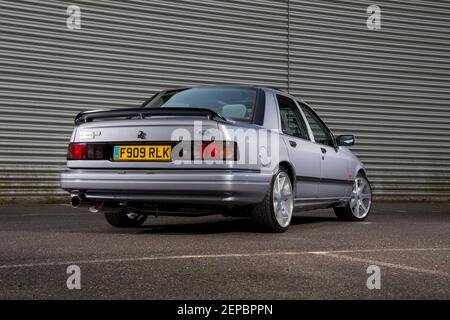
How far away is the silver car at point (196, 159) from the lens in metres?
5.67

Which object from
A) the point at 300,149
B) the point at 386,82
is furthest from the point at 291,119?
the point at 386,82

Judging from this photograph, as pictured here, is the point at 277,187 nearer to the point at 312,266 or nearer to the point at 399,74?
the point at 312,266

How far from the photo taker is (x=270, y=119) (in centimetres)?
638

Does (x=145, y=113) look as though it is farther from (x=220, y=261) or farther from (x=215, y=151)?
(x=220, y=261)

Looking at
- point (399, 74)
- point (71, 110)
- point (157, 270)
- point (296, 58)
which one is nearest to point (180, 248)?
point (157, 270)

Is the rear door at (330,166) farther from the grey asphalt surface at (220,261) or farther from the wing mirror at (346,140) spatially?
the grey asphalt surface at (220,261)

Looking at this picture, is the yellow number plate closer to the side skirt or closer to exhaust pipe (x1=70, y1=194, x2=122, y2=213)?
exhaust pipe (x1=70, y1=194, x2=122, y2=213)

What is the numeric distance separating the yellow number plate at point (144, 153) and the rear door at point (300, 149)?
122 cm

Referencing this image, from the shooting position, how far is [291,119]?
23.2ft

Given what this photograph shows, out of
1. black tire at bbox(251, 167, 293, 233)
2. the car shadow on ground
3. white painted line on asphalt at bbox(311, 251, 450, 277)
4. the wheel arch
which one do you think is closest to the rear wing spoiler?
black tire at bbox(251, 167, 293, 233)

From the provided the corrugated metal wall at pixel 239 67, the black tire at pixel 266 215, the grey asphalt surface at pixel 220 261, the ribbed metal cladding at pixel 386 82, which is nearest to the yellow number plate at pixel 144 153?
the grey asphalt surface at pixel 220 261

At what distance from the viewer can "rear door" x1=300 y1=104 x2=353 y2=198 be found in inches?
289

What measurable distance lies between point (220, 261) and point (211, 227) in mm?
2616

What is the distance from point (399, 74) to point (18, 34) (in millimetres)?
7906
